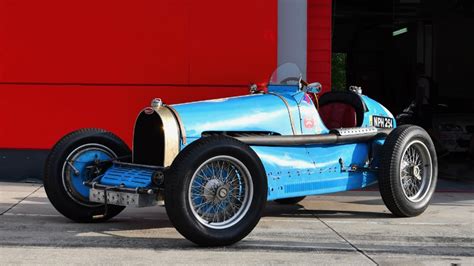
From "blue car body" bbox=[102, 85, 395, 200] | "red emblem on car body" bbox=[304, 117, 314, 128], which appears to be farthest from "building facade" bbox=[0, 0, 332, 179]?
"red emblem on car body" bbox=[304, 117, 314, 128]

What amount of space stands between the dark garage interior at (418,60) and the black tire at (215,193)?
8.04 metres

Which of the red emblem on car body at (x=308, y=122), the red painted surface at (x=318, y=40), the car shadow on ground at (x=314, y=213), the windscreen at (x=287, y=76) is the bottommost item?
the car shadow on ground at (x=314, y=213)

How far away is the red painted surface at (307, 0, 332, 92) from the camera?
1017 cm

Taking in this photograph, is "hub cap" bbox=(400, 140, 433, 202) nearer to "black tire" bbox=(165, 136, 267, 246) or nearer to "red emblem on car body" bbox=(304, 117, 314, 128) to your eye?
"red emblem on car body" bbox=(304, 117, 314, 128)

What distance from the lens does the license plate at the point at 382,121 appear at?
7277 millimetres

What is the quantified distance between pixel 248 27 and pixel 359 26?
14837 millimetres

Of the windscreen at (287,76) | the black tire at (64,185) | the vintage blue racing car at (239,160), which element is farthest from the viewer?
the windscreen at (287,76)

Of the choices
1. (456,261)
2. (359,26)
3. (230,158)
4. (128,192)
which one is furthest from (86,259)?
(359,26)

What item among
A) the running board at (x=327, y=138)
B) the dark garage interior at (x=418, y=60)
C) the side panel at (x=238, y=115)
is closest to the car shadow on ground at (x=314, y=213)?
the running board at (x=327, y=138)

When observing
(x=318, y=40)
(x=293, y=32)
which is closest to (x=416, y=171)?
(x=293, y=32)

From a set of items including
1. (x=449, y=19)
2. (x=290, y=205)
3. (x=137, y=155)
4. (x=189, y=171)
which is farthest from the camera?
(x=449, y=19)

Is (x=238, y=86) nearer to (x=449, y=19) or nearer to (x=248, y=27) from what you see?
(x=248, y=27)

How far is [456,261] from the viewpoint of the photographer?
497 cm

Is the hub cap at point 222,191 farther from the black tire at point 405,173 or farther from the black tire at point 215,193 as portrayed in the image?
the black tire at point 405,173
